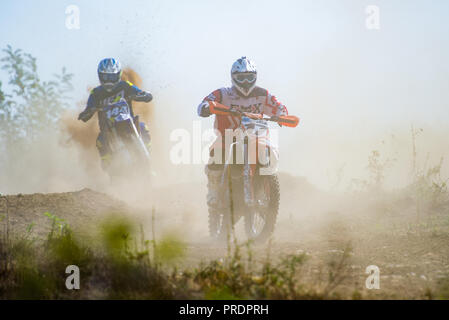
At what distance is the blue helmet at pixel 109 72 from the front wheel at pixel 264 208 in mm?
4165

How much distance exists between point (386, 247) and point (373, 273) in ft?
5.66

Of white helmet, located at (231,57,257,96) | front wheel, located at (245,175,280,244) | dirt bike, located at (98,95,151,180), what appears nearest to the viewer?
front wheel, located at (245,175,280,244)

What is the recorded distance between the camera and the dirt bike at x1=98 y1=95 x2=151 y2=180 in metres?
10.1

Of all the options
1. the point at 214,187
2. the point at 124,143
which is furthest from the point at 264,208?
the point at 124,143

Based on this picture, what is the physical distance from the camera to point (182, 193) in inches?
494

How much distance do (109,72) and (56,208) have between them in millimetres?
2818

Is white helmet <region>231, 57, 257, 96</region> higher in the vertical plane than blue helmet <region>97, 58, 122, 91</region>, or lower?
lower

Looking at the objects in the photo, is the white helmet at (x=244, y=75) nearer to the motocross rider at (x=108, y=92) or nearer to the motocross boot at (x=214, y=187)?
the motocross boot at (x=214, y=187)

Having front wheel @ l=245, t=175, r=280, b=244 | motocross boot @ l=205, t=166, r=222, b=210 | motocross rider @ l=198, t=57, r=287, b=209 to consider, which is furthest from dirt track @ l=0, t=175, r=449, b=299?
motocross rider @ l=198, t=57, r=287, b=209

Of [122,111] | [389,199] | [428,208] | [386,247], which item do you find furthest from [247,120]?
[389,199]

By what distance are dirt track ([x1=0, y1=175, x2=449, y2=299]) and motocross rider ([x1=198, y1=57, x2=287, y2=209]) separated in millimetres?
843

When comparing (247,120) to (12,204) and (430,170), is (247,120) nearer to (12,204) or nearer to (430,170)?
(12,204)

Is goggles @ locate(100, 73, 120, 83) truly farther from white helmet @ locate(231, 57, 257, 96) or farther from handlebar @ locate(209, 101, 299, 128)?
handlebar @ locate(209, 101, 299, 128)

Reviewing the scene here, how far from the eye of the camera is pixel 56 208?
335 inches
